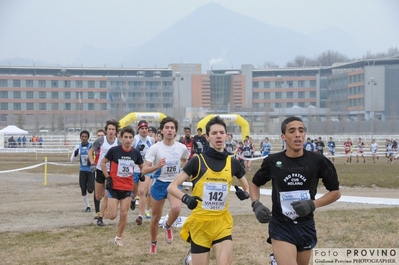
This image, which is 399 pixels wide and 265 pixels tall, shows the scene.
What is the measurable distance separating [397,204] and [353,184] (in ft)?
19.8

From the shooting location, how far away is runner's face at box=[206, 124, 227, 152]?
7.09 meters

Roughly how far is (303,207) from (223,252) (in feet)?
4.80

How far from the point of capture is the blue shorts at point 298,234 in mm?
5926

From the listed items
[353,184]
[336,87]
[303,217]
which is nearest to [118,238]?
[303,217]

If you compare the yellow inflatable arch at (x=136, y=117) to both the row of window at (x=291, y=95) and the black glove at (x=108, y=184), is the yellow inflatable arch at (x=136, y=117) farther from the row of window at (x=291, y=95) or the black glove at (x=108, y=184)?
the row of window at (x=291, y=95)

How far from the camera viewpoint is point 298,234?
19.4 ft

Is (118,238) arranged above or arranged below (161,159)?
below

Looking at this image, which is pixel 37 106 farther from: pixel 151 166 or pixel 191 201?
pixel 191 201

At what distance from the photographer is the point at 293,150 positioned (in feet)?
19.6

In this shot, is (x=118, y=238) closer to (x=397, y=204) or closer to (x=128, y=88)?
(x=397, y=204)

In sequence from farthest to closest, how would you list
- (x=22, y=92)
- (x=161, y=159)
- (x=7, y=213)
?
1. (x=22, y=92)
2. (x=7, y=213)
3. (x=161, y=159)

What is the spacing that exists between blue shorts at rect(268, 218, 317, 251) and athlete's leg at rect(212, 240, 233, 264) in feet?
2.99

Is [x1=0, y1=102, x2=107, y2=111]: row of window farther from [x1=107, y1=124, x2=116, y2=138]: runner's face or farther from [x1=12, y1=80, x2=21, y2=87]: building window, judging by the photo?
[x1=107, y1=124, x2=116, y2=138]: runner's face

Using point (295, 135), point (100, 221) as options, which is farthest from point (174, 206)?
point (295, 135)
